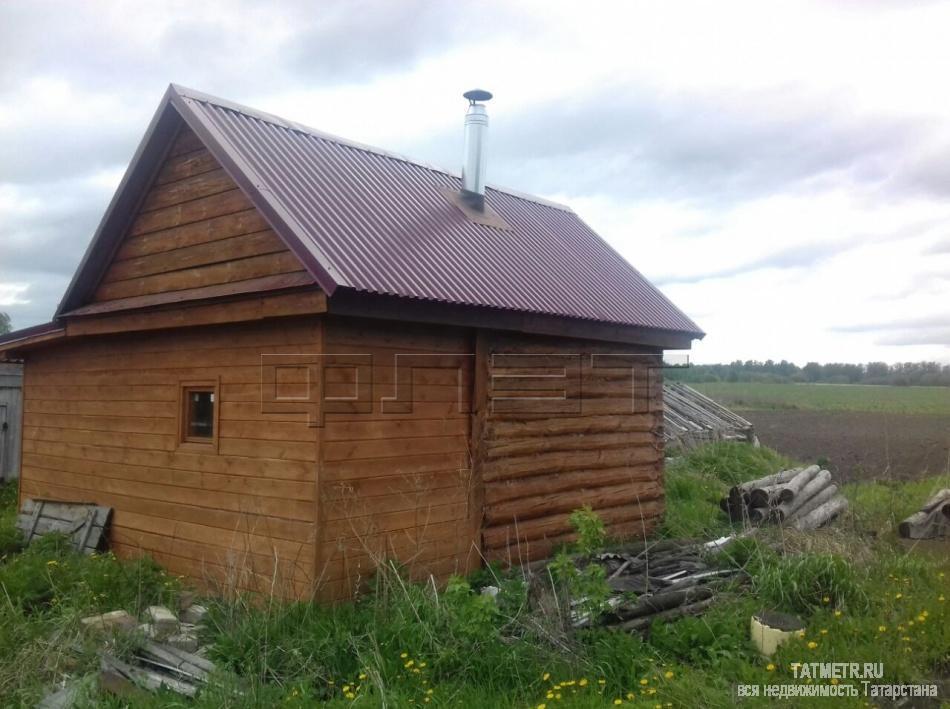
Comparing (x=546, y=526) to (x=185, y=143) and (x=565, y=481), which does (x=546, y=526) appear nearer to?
(x=565, y=481)

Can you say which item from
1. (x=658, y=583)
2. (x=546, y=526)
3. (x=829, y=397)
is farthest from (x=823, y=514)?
(x=829, y=397)

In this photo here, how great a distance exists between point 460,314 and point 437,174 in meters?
4.03

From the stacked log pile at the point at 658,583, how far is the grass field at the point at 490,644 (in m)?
0.20

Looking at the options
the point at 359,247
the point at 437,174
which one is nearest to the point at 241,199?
the point at 359,247

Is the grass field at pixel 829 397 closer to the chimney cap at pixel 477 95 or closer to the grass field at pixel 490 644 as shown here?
the chimney cap at pixel 477 95

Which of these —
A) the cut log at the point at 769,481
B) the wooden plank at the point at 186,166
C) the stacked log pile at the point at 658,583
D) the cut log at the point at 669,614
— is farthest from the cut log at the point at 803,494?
the wooden plank at the point at 186,166

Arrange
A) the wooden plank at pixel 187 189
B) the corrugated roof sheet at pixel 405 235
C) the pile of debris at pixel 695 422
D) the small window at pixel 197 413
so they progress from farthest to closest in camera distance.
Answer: the pile of debris at pixel 695 422, the small window at pixel 197 413, the wooden plank at pixel 187 189, the corrugated roof sheet at pixel 405 235

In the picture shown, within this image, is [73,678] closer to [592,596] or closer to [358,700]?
[358,700]

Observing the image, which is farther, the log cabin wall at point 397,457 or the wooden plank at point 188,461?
the wooden plank at point 188,461

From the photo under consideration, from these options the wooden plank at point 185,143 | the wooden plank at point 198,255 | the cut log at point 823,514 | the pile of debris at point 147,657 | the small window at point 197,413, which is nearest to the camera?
the pile of debris at point 147,657

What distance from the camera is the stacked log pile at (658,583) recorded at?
7211mm

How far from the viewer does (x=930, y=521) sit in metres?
10.9

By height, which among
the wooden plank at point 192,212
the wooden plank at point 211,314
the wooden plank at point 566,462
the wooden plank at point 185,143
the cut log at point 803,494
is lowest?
the cut log at point 803,494

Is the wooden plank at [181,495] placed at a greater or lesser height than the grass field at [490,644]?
greater
